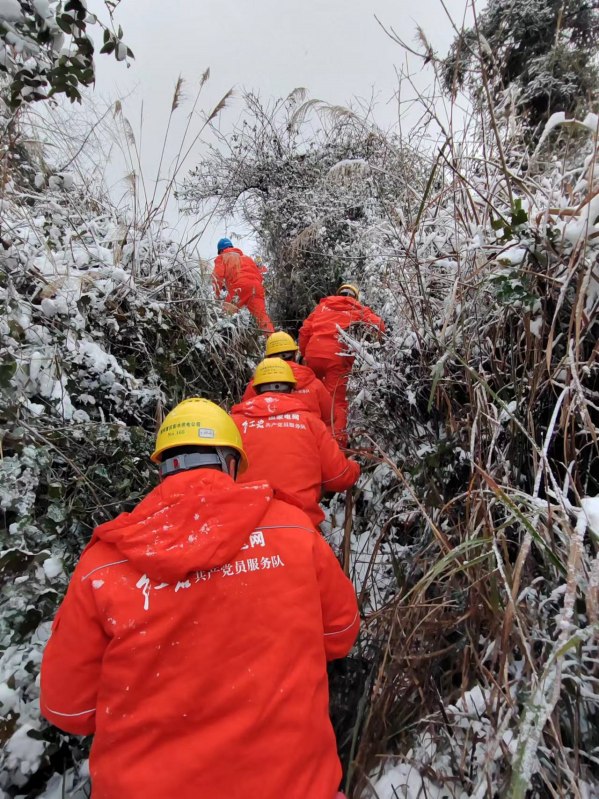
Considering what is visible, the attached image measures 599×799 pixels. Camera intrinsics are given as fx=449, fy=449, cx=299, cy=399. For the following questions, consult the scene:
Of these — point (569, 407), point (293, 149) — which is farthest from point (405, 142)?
point (293, 149)

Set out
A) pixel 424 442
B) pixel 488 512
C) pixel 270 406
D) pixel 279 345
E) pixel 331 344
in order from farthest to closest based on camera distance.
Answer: pixel 331 344
pixel 279 345
pixel 270 406
pixel 424 442
pixel 488 512

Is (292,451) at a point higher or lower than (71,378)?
lower

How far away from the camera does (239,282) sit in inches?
219

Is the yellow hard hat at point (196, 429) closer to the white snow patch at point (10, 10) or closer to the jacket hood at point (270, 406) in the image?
the jacket hood at point (270, 406)

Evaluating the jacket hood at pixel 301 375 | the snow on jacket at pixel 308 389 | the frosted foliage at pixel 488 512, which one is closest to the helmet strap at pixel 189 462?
the frosted foliage at pixel 488 512

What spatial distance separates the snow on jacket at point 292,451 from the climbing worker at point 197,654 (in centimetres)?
118

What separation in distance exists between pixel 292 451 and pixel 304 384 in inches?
55.3

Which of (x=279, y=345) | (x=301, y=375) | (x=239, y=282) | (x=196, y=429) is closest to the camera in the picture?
(x=196, y=429)

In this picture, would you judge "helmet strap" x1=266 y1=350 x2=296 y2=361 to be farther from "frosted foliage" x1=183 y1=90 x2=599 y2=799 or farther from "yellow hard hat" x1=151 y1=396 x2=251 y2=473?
"yellow hard hat" x1=151 y1=396 x2=251 y2=473

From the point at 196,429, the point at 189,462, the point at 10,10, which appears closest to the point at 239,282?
the point at 196,429

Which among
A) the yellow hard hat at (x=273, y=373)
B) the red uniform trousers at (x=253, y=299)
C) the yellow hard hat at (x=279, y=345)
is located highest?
the red uniform trousers at (x=253, y=299)

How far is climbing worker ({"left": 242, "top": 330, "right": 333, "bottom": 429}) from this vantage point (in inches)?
153

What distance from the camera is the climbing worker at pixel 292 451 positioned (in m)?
2.59

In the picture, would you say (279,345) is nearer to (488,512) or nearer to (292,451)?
(292,451)
